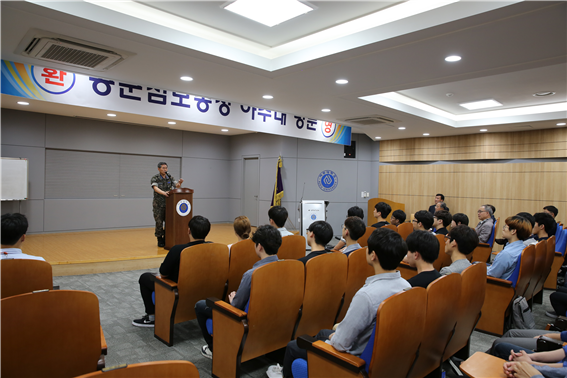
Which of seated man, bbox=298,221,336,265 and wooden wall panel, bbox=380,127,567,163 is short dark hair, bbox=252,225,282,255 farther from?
wooden wall panel, bbox=380,127,567,163

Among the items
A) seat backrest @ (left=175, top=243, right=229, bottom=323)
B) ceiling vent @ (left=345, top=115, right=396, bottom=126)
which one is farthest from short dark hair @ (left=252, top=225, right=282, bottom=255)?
ceiling vent @ (left=345, top=115, right=396, bottom=126)

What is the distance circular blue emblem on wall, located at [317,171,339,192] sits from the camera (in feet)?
34.5

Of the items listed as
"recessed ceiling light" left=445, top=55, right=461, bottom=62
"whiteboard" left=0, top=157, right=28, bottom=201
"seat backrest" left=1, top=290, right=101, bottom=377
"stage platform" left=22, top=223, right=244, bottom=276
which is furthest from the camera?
"whiteboard" left=0, top=157, right=28, bottom=201

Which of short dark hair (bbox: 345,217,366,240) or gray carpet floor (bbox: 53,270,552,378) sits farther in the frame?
short dark hair (bbox: 345,217,366,240)

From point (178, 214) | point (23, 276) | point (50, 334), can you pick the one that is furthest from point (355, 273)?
point (178, 214)

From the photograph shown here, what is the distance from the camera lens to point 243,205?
11039mm

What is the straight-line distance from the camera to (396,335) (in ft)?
6.08

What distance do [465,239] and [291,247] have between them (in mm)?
1725

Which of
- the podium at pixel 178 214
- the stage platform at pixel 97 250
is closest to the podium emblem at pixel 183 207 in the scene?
the podium at pixel 178 214

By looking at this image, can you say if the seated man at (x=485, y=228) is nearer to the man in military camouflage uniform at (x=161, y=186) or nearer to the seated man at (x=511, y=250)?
the seated man at (x=511, y=250)

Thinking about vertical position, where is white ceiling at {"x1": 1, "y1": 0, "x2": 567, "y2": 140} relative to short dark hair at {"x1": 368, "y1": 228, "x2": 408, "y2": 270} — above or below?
above

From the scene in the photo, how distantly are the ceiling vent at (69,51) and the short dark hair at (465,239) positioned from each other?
4.18m

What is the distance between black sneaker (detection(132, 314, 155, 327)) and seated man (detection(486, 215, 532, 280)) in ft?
12.1

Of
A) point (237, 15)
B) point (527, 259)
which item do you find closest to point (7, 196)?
point (237, 15)
